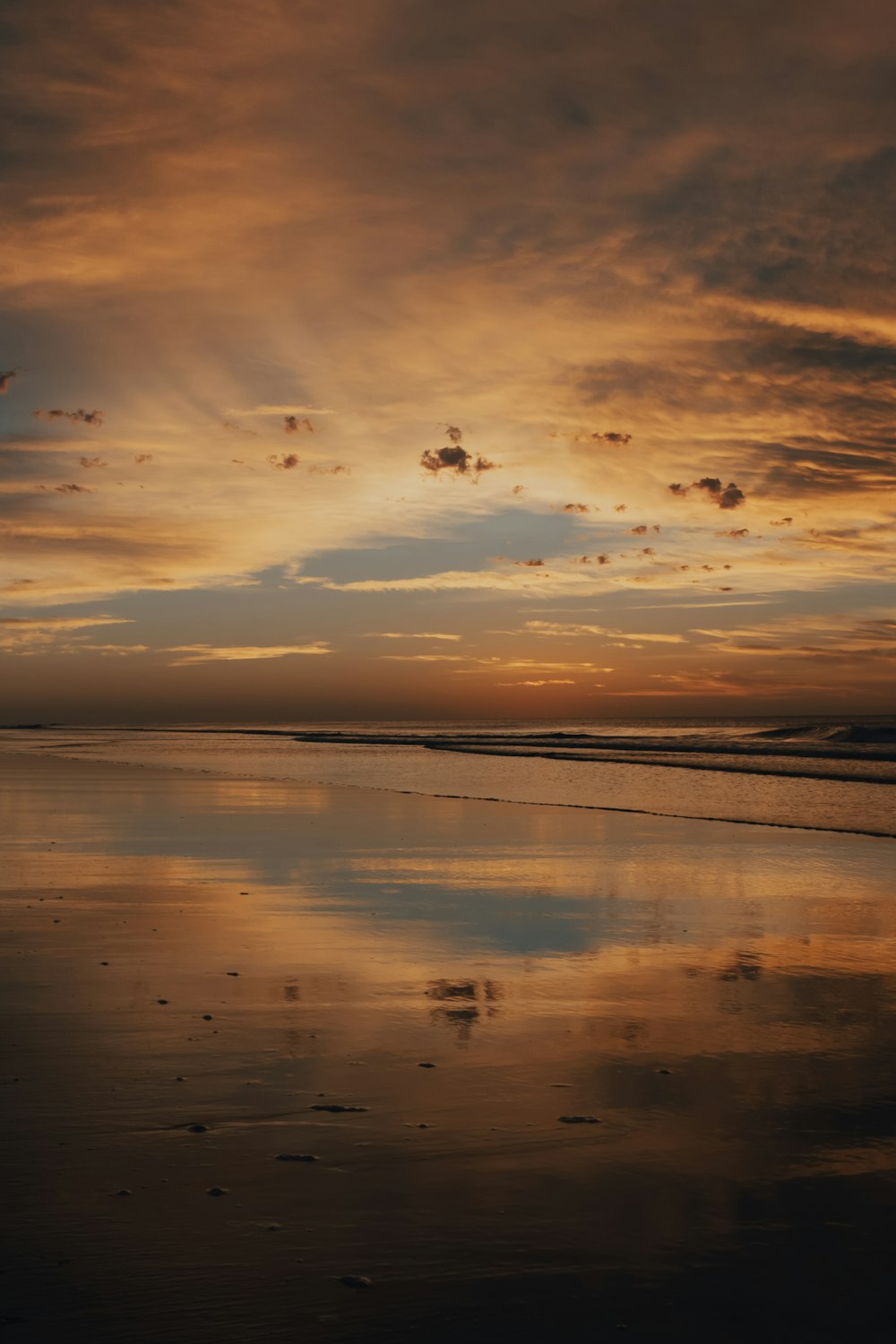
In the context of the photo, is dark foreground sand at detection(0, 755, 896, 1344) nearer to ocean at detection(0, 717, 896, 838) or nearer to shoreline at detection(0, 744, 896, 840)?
shoreline at detection(0, 744, 896, 840)

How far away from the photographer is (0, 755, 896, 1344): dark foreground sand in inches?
161

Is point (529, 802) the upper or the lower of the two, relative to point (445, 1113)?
upper

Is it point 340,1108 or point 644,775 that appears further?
point 644,775

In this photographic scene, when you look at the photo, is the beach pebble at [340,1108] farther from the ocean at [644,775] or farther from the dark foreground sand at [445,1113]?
the ocean at [644,775]

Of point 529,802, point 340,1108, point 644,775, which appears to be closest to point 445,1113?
point 340,1108

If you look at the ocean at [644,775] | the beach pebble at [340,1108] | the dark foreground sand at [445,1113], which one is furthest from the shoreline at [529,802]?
the beach pebble at [340,1108]

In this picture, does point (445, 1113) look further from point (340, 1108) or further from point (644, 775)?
point (644, 775)

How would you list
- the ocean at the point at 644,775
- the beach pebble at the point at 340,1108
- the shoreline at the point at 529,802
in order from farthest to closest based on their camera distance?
the ocean at the point at 644,775 → the shoreline at the point at 529,802 → the beach pebble at the point at 340,1108

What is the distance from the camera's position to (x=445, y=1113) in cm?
588

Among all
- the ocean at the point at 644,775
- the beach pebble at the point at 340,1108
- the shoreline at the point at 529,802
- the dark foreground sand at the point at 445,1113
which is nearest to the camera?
the dark foreground sand at the point at 445,1113

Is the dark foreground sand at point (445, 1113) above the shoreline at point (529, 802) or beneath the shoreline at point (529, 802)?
beneath

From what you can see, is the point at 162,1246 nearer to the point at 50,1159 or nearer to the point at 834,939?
the point at 50,1159

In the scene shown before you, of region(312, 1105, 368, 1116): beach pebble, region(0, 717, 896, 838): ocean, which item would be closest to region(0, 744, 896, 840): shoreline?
region(0, 717, 896, 838): ocean

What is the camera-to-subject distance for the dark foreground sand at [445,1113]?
4098 mm
